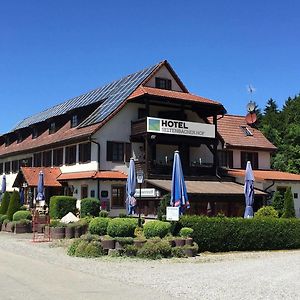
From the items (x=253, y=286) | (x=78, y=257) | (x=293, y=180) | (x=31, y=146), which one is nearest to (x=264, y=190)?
(x=293, y=180)

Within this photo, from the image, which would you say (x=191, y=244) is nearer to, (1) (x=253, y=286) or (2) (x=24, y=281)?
(1) (x=253, y=286)

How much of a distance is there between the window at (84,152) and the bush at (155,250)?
17103mm

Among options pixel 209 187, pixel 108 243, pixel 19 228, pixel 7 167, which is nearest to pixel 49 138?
pixel 7 167

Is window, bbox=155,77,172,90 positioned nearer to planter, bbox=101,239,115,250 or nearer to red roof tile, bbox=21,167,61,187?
red roof tile, bbox=21,167,61,187

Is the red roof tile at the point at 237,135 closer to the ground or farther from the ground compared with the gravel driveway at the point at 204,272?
farther from the ground

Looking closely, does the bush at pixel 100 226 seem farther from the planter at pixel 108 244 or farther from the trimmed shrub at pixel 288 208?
the trimmed shrub at pixel 288 208

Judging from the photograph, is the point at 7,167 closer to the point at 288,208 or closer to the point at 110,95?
the point at 110,95

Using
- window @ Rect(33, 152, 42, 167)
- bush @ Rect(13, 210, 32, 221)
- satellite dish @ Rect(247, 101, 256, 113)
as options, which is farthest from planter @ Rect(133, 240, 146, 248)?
satellite dish @ Rect(247, 101, 256, 113)

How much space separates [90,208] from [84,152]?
5453 mm

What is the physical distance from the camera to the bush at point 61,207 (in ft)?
100

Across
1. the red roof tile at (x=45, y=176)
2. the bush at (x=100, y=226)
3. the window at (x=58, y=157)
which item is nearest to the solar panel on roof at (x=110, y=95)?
the window at (x=58, y=157)

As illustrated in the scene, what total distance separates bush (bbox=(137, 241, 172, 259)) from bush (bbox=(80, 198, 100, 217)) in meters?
12.9

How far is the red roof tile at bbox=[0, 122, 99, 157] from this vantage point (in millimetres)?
33781

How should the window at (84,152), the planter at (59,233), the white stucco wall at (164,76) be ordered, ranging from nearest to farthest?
the planter at (59,233) → the window at (84,152) → the white stucco wall at (164,76)
